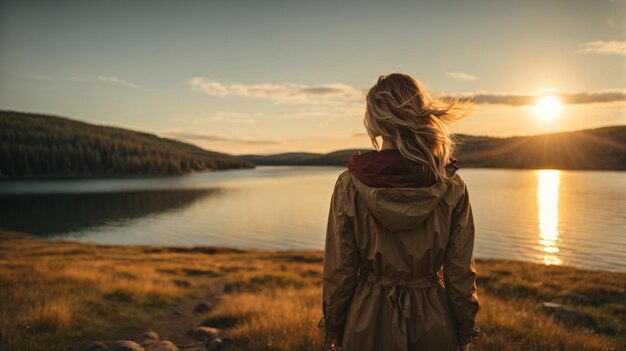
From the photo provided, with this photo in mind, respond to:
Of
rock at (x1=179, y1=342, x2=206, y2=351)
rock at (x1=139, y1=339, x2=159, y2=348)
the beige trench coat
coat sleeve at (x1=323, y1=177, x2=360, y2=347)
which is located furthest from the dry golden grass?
the beige trench coat

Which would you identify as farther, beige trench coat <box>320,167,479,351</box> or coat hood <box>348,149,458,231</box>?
beige trench coat <box>320,167,479,351</box>

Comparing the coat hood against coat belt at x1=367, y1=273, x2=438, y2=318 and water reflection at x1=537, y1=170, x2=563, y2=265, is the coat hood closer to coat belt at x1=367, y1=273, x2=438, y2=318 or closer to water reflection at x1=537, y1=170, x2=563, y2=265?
coat belt at x1=367, y1=273, x2=438, y2=318

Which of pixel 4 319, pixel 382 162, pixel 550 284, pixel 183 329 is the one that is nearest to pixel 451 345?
pixel 382 162

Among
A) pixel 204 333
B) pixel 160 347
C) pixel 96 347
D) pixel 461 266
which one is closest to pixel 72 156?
pixel 204 333

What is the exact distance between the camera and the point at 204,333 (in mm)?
9117

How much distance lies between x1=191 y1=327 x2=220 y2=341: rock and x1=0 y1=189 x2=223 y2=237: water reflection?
50.6 meters

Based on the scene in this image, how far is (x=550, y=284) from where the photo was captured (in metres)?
18.3

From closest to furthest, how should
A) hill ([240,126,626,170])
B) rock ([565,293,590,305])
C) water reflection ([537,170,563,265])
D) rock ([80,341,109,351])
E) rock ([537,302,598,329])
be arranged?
rock ([80,341,109,351]) → rock ([537,302,598,329]) → rock ([565,293,590,305]) → water reflection ([537,170,563,265]) → hill ([240,126,626,170])

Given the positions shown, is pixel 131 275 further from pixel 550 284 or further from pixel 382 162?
pixel 550 284

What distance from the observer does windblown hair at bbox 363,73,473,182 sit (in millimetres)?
3193

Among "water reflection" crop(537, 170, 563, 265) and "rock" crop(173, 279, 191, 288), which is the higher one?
"rock" crop(173, 279, 191, 288)

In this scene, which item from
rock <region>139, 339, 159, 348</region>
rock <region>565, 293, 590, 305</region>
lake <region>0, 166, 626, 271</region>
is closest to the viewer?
rock <region>139, 339, 159, 348</region>

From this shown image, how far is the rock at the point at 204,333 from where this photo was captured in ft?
29.2

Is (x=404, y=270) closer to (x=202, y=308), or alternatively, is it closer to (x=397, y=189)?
(x=397, y=189)
